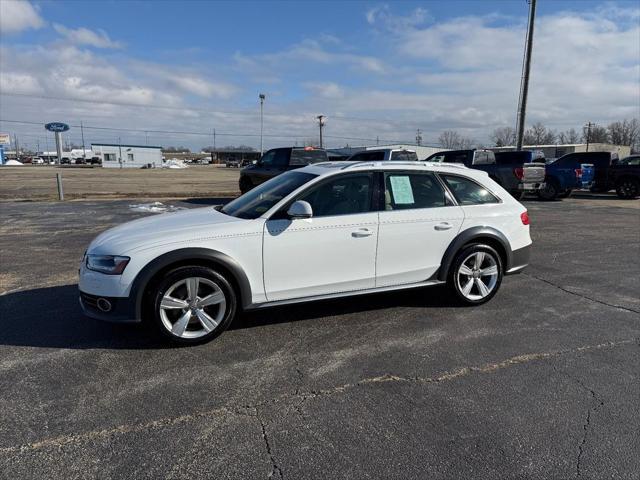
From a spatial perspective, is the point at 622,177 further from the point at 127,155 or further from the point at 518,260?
the point at 127,155

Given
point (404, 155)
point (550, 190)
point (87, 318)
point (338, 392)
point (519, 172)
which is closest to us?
point (338, 392)

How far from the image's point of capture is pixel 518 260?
5.55 meters

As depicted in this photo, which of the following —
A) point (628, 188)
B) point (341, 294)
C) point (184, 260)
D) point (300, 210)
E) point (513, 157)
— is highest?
point (513, 157)

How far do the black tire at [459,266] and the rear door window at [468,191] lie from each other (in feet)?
1.71

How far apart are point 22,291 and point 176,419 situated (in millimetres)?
3850

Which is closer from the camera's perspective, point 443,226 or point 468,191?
point 443,226

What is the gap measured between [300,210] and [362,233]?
73 centimetres

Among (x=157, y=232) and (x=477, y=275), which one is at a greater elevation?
(x=157, y=232)

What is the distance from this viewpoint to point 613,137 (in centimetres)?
10775

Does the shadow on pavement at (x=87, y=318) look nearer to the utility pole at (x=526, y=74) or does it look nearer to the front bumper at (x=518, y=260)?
the front bumper at (x=518, y=260)

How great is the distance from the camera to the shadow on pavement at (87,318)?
4.24 metres

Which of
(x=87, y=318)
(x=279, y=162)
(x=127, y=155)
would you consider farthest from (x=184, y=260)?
(x=127, y=155)

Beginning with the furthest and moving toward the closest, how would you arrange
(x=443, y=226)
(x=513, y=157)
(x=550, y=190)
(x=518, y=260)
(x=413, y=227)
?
(x=513, y=157) < (x=550, y=190) < (x=518, y=260) < (x=443, y=226) < (x=413, y=227)

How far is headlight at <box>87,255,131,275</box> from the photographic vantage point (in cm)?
394
